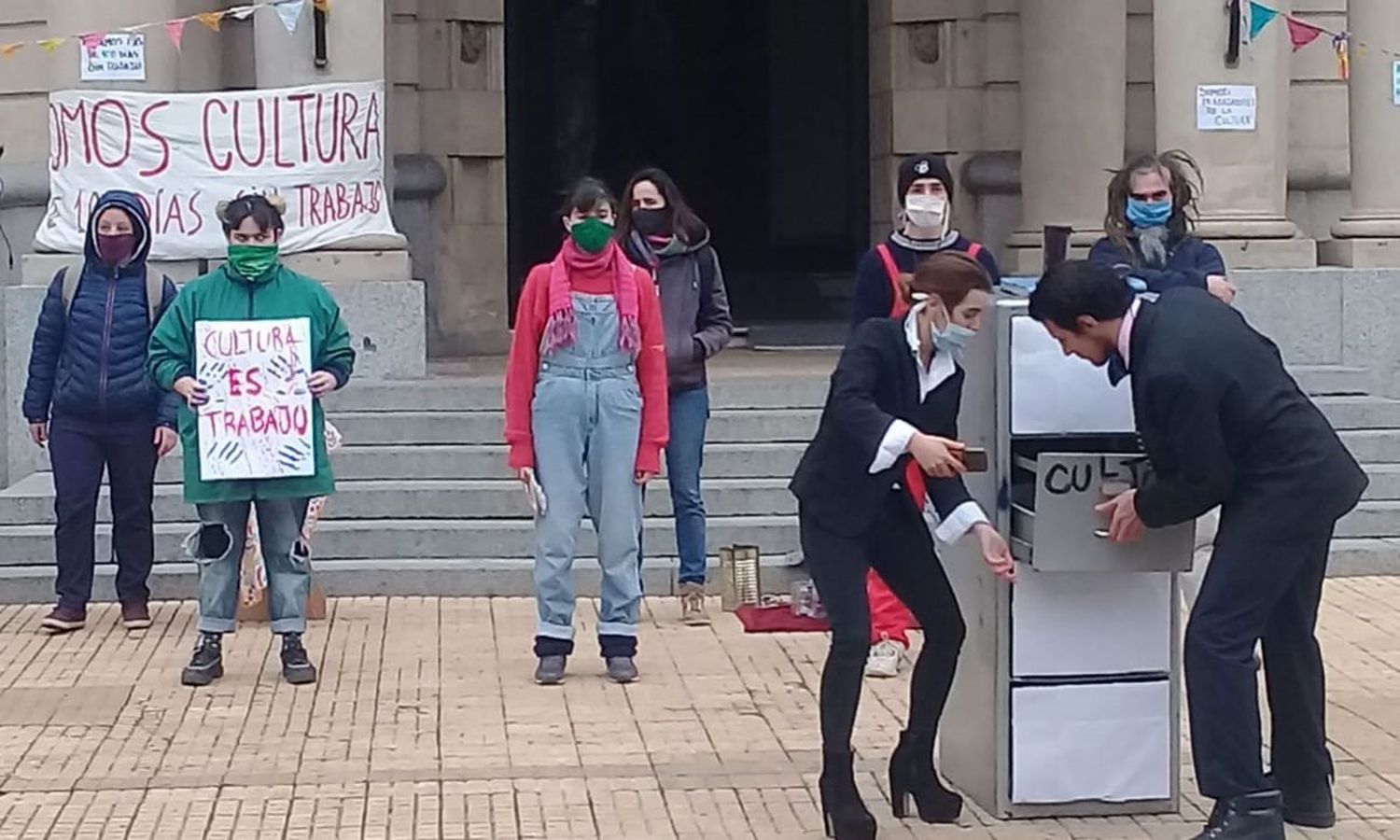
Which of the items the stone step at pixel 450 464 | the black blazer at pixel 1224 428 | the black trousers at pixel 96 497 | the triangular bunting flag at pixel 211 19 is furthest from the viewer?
the triangular bunting flag at pixel 211 19

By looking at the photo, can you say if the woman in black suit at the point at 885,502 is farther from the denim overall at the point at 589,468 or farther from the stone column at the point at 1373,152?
the stone column at the point at 1373,152

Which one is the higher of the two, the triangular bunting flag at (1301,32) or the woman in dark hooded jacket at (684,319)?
the triangular bunting flag at (1301,32)

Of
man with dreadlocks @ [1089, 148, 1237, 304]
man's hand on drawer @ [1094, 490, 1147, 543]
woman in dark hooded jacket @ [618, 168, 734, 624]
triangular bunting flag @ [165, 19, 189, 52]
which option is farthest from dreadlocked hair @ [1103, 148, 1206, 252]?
triangular bunting flag @ [165, 19, 189, 52]

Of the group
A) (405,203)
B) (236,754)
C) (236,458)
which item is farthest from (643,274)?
(405,203)

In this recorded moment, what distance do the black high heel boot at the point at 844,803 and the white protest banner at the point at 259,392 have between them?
320 cm

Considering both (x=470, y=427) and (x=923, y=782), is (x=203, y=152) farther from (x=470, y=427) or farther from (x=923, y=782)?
(x=923, y=782)

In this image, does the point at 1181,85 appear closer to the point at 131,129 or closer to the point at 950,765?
the point at 131,129

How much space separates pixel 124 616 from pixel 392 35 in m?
6.99

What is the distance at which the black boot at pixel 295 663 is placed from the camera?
8.85 m

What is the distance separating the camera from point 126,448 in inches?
395

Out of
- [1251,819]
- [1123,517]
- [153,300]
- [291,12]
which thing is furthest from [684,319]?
[291,12]

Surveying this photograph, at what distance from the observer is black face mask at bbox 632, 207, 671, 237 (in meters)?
9.63

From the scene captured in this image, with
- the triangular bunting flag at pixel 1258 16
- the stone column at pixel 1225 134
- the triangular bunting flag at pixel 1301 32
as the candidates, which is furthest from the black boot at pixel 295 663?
the triangular bunting flag at pixel 1301 32

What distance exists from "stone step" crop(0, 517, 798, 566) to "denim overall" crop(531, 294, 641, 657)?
2.14 meters
